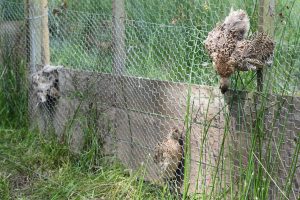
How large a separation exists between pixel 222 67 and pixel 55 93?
200 centimetres

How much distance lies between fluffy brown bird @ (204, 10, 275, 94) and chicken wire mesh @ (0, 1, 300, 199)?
10cm

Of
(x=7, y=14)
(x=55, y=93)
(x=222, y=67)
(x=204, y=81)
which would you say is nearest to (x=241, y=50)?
(x=222, y=67)

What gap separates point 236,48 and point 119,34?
1.32 metres

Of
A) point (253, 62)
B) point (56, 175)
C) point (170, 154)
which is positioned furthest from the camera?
point (56, 175)

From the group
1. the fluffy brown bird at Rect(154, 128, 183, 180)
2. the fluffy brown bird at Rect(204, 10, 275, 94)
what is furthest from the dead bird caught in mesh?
the fluffy brown bird at Rect(204, 10, 275, 94)

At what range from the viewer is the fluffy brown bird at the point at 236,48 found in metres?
2.36

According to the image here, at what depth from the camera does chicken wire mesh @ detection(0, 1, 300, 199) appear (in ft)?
8.40

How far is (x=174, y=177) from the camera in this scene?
3129 mm

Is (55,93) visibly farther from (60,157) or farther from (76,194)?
(76,194)

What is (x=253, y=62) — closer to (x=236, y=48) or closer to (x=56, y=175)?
(x=236, y=48)

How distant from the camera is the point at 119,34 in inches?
141

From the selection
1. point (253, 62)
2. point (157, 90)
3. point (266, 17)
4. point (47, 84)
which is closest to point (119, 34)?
point (157, 90)

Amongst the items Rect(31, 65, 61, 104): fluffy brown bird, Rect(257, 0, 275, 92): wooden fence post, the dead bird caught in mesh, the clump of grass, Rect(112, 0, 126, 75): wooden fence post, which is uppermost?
Rect(257, 0, 275, 92): wooden fence post

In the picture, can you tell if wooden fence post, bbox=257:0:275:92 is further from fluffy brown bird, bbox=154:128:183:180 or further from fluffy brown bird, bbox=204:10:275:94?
fluffy brown bird, bbox=154:128:183:180
